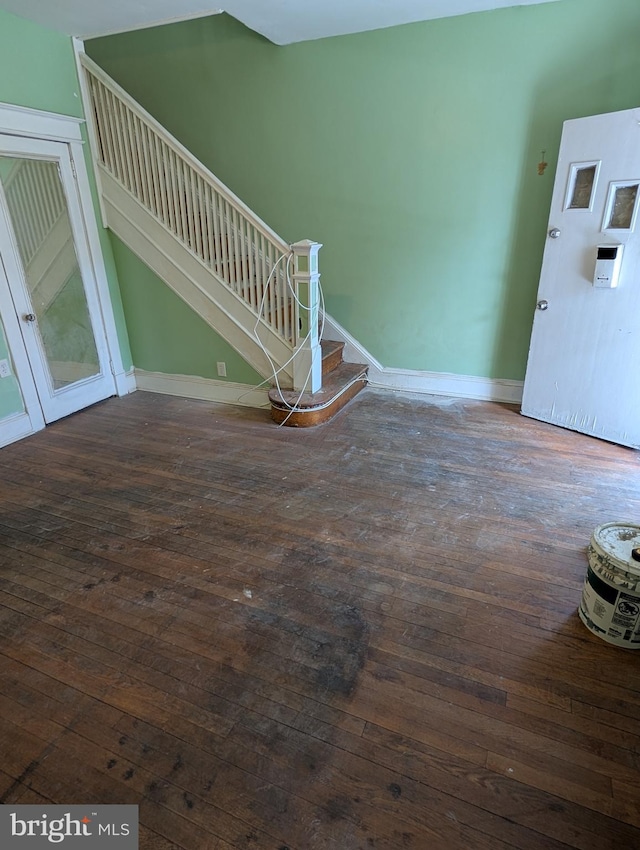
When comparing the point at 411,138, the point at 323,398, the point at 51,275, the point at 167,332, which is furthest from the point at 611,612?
the point at 51,275

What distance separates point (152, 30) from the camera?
4.07 meters

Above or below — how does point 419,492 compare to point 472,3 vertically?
below

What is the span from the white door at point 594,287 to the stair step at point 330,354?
162 centimetres

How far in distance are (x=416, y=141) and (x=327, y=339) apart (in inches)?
69.4

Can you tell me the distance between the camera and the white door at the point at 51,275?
3.51m

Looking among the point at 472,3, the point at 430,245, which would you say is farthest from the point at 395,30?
the point at 430,245

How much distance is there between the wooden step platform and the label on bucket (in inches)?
90.9

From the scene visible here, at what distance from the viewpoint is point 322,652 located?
1858 mm

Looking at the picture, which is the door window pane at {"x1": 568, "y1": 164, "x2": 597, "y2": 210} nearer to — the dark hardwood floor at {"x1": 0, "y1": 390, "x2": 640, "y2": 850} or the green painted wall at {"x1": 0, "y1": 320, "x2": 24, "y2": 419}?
the dark hardwood floor at {"x1": 0, "y1": 390, "x2": 640, "y2": 850}

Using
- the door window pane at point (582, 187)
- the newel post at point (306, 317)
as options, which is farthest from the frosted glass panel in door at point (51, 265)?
the door window pane at point (582, 187)

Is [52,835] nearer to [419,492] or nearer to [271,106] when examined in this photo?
[419,492]

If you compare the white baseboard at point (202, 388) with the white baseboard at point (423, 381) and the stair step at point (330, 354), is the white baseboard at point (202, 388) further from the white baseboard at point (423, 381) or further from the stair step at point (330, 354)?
the white baseboard at point (423, 381)

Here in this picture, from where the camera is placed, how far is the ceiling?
10.4 feet

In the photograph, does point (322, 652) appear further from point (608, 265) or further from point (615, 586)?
point (608, 265)
